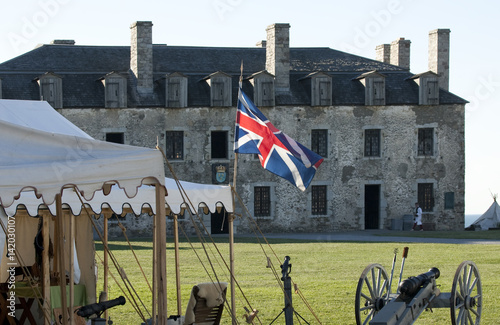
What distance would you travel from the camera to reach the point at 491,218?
4275 centimetres

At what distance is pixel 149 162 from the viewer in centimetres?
752

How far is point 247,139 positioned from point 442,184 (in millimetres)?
28895

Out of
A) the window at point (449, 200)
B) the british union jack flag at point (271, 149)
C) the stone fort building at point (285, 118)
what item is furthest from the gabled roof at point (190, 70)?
the british union jack flag at point (271, 149)

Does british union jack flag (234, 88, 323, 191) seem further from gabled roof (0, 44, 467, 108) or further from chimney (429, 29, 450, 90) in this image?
chimney (429, 29, 450, 90)

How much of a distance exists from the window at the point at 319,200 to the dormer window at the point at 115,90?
9203mm

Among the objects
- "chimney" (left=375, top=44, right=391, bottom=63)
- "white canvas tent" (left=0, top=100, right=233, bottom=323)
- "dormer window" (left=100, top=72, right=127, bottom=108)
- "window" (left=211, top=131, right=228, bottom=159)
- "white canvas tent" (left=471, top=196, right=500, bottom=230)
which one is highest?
"chimney" (left=375, top=44, right=391, bottom=63)

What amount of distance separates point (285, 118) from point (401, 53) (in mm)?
9623

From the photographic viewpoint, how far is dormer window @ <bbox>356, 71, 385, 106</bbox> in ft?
125

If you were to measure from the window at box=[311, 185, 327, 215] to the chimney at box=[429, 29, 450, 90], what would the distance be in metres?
7.99

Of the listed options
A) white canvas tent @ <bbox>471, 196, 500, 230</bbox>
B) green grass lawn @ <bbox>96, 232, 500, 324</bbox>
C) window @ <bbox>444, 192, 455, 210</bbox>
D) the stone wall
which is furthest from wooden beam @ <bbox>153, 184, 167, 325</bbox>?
white canvas tent @ <bbox>471, 196, 500, 230</bbox>

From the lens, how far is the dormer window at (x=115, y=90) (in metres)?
35.3

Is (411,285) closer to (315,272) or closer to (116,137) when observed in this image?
(315,272)

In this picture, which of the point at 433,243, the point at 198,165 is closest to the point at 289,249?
the point at 433,243

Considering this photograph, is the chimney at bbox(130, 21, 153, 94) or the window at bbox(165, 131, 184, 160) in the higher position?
the chimney at bbox(130, 21, 153, 94)
